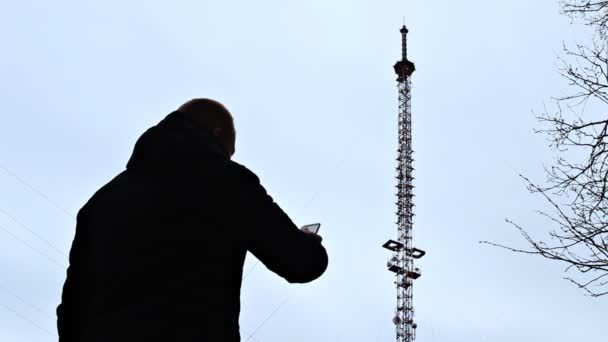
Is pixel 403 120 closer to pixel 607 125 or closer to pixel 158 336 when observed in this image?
pixel 607 125

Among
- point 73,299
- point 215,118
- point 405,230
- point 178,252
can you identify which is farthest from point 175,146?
point 405,230

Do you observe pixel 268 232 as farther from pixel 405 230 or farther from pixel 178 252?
pixel 405 230

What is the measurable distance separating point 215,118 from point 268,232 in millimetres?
471

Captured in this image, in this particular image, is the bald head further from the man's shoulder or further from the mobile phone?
the mobile phone

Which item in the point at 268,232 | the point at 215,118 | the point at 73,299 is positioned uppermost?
the point at 215,118

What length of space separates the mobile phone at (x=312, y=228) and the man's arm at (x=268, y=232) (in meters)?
0.09

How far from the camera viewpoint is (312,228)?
2137 mm

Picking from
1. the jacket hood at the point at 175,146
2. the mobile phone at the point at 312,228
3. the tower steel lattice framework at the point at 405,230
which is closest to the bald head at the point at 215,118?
the jacket hood at the point at 175,146

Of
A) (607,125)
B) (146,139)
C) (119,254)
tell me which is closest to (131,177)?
(146,139)

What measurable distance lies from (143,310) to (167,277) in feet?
0.33

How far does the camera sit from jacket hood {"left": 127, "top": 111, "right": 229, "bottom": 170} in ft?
6.89

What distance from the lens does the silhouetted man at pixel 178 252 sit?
1.86 m

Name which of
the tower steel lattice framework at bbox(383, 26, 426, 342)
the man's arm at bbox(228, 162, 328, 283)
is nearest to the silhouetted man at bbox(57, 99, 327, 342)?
the man's arm at bbox(228, 162, 328, 283)

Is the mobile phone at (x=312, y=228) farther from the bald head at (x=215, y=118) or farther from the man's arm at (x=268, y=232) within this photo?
the bald head at (x=215, y=118)
